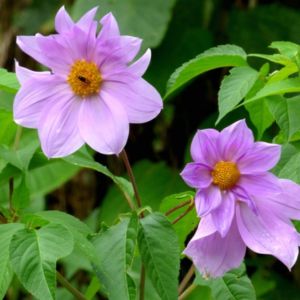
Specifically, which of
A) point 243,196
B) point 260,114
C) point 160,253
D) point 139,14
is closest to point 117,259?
point 160,253

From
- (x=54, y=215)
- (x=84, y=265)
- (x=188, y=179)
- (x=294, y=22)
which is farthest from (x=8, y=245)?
(x=294, y=22)

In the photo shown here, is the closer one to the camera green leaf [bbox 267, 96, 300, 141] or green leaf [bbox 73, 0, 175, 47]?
green leaf [bbox 267, 96, 300, 141]

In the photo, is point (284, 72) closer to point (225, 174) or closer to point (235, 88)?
point (235, 88)

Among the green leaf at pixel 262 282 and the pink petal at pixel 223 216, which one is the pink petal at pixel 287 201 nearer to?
the pink petal at pixel 223 216

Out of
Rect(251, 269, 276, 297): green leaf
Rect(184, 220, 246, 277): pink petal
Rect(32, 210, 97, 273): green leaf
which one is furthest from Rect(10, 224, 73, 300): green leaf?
Rect(251, 269, 276, 297): green leaf

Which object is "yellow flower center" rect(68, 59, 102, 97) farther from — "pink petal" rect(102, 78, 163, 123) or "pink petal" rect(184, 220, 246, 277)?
"pink petal" rect(184, 220, 246, 277)

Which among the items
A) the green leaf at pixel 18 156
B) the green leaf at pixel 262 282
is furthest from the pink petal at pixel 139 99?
the green leaf at pixel 262 282
